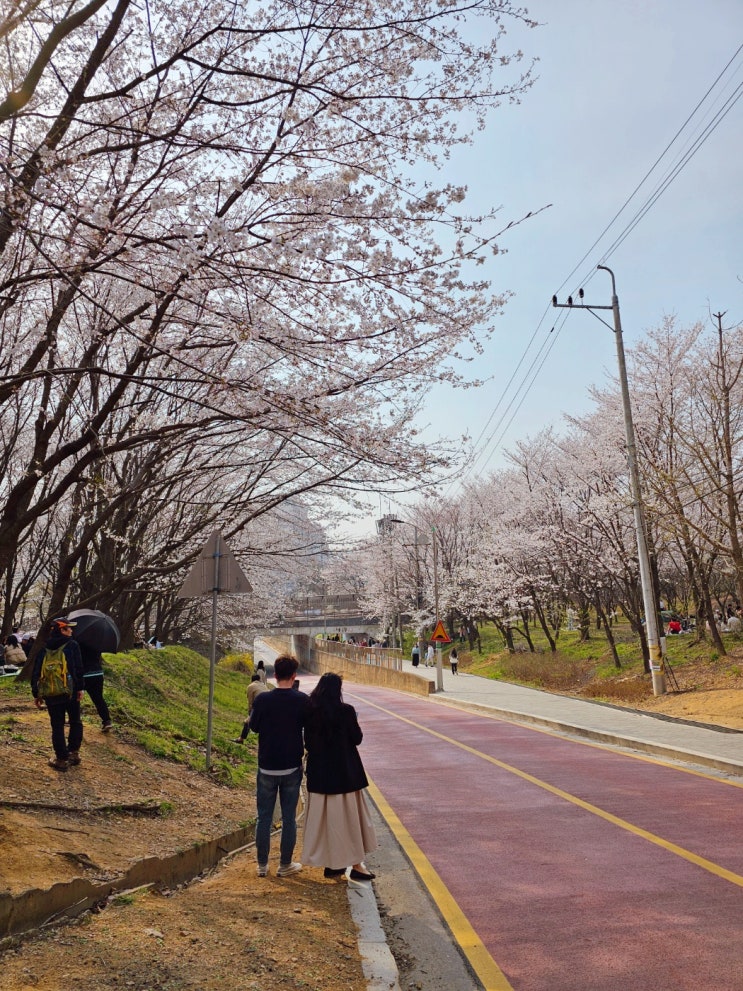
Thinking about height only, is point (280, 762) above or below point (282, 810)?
above

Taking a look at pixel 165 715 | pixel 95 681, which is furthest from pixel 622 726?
pixel 95 681

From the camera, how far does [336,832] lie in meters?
6.09

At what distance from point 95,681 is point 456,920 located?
613cm

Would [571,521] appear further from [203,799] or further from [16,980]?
[16,980]

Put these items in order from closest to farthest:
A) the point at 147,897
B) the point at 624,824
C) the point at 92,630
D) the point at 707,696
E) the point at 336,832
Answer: the point at 147,897
the point at 336,832
the point at 624,824
the point at 92,630
the point at 707,696

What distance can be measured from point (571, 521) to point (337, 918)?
31.0 m

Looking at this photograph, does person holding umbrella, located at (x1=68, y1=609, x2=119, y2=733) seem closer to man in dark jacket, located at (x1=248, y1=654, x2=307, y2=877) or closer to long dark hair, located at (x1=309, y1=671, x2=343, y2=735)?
man in dark jacket, located at (x1=248, y1=654, x2=307, y2=877)

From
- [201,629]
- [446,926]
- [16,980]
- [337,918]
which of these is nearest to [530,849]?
[446,926]

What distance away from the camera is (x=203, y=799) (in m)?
8.55

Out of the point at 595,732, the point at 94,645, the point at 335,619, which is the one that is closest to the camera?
the point at 94,645

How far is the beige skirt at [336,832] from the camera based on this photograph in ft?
20.0

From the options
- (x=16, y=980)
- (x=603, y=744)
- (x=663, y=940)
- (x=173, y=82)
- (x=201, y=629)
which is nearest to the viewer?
(x=16, y=980)

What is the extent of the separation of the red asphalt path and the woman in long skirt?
0.85 meters

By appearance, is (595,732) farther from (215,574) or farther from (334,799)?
(334,799)
